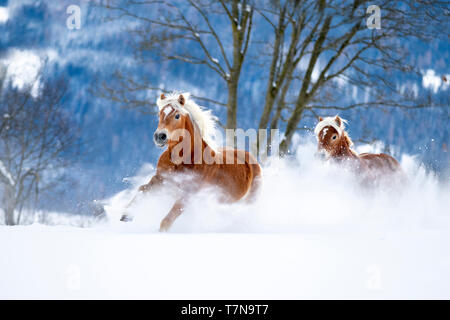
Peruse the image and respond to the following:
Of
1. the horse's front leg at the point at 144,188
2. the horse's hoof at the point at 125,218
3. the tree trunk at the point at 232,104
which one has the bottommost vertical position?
the horse's hoof at the point at 125,218

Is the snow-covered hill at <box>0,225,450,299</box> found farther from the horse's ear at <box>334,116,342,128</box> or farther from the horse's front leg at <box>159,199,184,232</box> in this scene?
the horse's ear at <box>334,116,342,128</box>

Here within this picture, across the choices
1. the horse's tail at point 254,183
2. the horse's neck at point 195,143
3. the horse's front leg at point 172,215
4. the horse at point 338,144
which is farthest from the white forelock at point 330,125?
the horse's front leg at point 172,215

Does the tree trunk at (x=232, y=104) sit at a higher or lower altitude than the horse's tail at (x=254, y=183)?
higher

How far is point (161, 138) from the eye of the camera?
371 cm

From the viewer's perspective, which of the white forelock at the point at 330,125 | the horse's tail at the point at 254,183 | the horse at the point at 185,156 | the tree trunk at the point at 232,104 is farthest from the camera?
the tree trunk at the point at 232,104

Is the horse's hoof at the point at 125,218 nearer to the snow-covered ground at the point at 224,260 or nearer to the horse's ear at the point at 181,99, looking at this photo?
the snow-covered ground at the point at 224,260

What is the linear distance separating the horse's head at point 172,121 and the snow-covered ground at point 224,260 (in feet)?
1.81

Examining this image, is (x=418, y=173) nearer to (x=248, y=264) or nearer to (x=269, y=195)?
(x=269, y=195)

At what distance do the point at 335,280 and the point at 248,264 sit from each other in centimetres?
46

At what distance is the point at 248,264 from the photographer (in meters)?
2.17

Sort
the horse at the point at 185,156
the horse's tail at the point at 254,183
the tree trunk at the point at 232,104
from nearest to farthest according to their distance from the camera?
the horse at the point at 185,156 → the horse's tail at the point at 254,183 → the tree trunk at the point at 232,104

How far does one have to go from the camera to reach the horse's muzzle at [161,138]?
3663mm

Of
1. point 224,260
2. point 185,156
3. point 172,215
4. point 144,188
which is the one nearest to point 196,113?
point 185,156

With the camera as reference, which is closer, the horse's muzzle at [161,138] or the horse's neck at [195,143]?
the horse's muzzle at [161,138]
